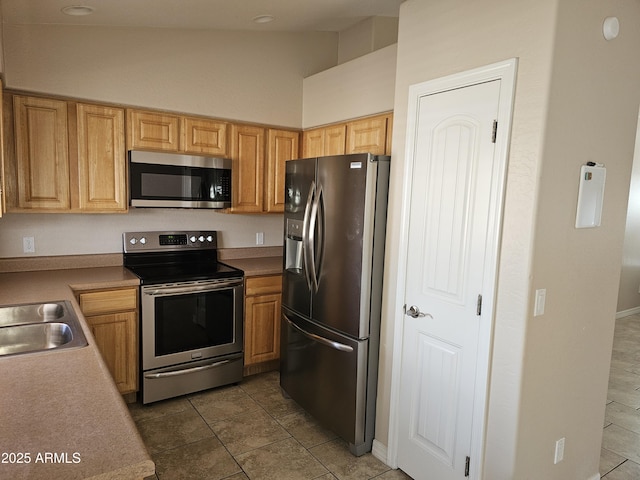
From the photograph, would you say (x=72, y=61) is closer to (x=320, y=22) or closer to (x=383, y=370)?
(x=320, y=22)

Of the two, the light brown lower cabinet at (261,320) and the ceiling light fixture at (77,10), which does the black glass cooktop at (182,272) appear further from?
the ceiling light fixture at (77,10)

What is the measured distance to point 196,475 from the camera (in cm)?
234

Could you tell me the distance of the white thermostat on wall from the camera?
1.91 meters

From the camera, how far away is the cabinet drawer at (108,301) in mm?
2736

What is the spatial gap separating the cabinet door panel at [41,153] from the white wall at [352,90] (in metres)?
1.84

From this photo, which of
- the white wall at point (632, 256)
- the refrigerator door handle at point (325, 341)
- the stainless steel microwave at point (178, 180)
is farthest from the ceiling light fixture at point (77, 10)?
the white wall at point (632, 256)

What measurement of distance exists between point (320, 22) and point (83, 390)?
9.64 ft

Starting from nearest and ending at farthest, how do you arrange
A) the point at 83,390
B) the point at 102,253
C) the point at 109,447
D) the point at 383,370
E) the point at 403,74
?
the point at 109,447
the point at 83,390
the point at 403,74
the point at 383,370
the point at 102,253

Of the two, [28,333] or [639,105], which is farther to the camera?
[639,105]

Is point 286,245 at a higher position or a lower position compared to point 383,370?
higher

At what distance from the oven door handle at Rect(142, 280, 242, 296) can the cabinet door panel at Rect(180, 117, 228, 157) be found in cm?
104

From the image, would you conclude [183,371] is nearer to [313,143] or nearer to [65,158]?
[65,158]

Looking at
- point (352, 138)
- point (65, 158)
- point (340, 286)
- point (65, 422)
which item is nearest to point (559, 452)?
point (340, 286)

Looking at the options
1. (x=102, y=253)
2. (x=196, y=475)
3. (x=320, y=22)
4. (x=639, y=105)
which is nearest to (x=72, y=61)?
(x=102, y=253)
